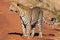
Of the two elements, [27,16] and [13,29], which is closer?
[27,16]

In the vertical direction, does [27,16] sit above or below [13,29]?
above

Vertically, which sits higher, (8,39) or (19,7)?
(19,7)

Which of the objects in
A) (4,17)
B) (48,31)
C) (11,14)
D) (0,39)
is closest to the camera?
(0,39)

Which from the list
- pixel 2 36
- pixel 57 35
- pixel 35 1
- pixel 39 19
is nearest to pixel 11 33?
pixel 2 36

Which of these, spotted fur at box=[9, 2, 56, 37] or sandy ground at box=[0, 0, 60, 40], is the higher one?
spotted fur at box=[9, 2, 56, 37]

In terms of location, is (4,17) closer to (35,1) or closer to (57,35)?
(57,35)

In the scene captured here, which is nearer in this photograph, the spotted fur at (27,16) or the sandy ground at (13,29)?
the spotted fur at (27,16)

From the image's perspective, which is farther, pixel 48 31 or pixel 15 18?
pixel 15 18

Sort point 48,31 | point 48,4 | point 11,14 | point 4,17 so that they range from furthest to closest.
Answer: point 48,4, point 11,14, point 4,17, point 48,31

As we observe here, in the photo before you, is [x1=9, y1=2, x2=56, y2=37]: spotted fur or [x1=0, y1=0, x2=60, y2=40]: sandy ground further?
[x1=0, y1=0, x2=60, y2=40]: sandy ground

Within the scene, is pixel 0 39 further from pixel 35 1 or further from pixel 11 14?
pixel 35 1

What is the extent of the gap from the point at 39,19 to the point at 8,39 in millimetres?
1650

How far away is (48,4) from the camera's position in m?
19.4

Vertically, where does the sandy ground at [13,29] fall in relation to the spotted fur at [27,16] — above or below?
below
